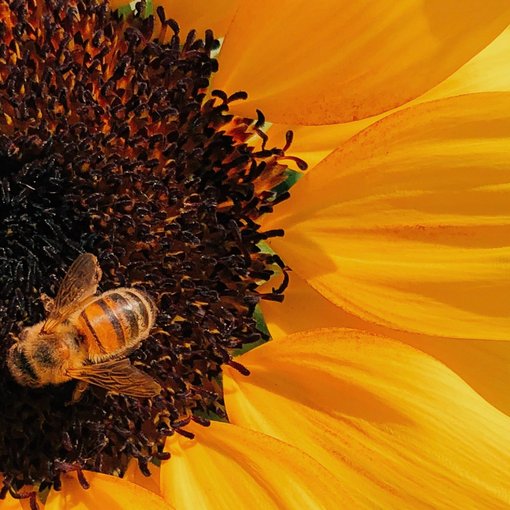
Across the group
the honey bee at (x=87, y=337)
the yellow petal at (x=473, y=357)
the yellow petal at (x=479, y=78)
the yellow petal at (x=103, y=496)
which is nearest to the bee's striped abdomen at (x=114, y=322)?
the honey bee at (x=87, y=337)

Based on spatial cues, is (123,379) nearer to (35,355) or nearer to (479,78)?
(35,355)

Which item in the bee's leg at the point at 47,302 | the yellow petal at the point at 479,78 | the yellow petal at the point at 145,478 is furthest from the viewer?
the yellow petal at the point at 145,478

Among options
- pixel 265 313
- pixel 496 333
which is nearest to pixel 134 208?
pixel 265 313

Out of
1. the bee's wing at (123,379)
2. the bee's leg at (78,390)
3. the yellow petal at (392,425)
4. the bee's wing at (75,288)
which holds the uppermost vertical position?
the yellow petal at (392,425)

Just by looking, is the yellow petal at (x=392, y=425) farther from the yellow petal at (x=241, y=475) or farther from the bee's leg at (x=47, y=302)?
the bee's leg at (x=47, y=302)

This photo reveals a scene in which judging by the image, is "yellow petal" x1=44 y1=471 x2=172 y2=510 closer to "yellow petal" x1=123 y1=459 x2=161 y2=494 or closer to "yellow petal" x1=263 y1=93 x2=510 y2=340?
"yellow petal" x1=123 y1=459 x2=161 y2=494

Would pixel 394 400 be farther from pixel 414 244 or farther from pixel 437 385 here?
pixel 414 244

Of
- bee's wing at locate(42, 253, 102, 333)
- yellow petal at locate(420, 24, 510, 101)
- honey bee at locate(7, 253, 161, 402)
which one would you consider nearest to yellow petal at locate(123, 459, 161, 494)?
honey bee at locate(7, 253, 161, 402)
